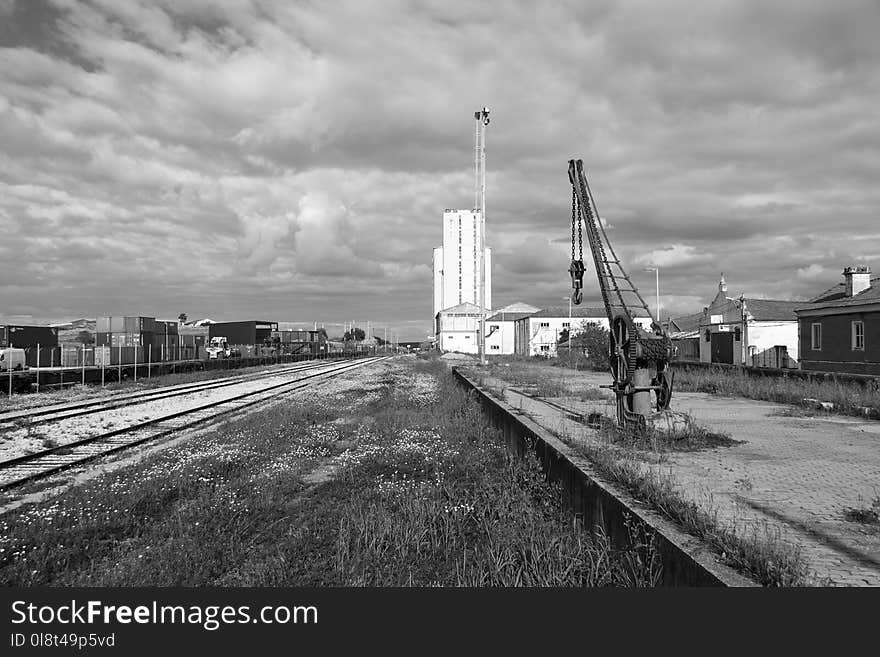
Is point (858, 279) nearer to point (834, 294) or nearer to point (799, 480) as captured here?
point (834, 294)

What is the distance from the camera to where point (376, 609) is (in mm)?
3400

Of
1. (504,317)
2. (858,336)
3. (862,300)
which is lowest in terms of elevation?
(858,336)

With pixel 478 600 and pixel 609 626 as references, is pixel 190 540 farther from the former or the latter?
pixel 609 626

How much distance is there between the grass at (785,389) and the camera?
48.1ft

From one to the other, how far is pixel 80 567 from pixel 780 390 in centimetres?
1850

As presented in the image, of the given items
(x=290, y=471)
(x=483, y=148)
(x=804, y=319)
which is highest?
(x=483, y=148)

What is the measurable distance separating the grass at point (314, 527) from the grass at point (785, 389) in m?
9.27

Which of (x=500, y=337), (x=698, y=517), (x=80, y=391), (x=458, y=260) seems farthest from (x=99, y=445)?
(x=458, y=260)

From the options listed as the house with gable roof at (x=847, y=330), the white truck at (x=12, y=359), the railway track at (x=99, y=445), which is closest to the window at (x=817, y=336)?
the house with gable roof at (x=847, y=330)

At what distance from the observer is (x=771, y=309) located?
4516 centimetres

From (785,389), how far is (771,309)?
1188 inches

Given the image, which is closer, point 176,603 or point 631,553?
point 176,603

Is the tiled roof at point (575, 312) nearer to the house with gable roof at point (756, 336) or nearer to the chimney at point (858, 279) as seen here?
the house with gable roof at point (756, 336)

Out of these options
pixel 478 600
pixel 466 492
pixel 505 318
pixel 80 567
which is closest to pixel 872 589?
pixel 478 600
